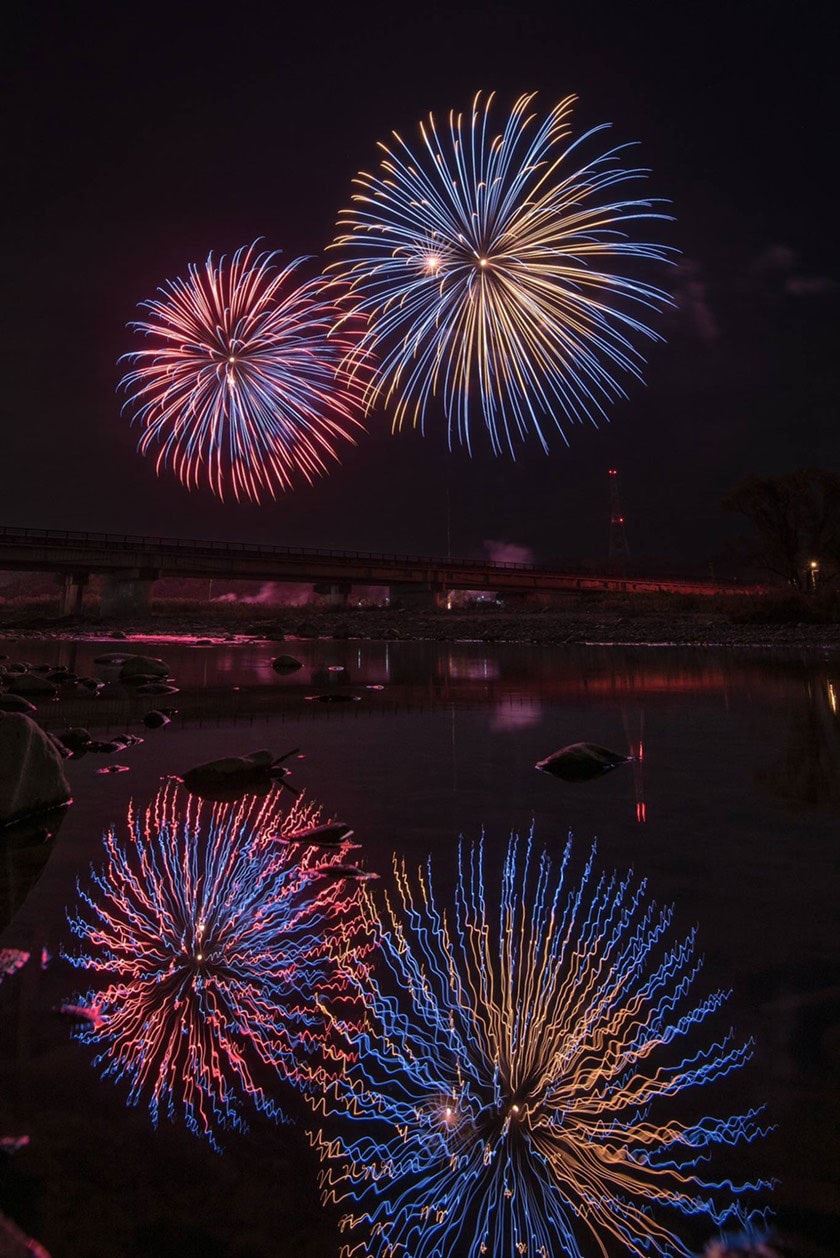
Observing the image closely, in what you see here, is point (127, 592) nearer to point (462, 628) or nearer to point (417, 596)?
point (417, 596)

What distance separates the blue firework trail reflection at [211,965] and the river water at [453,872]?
12cm

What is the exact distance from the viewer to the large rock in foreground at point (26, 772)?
17.0ft

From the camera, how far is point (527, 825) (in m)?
5.04

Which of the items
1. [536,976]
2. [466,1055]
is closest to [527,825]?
[536,976]

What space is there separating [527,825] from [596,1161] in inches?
125

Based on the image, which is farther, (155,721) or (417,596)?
(417,596)

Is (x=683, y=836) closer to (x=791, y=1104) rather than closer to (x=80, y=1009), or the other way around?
(x=791, y=1104)

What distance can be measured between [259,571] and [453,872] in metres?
76.2

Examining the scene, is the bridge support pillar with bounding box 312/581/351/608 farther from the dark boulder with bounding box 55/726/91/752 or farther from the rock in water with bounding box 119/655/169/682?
the dark boulder with bounding box 55/726/91/752

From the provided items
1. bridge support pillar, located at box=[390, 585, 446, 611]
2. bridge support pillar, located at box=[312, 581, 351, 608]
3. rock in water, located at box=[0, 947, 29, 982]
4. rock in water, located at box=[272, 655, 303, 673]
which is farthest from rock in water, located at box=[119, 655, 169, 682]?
bridge support pillar, located at box=[390, 585, 446, 611]

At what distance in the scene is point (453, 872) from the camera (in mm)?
4043

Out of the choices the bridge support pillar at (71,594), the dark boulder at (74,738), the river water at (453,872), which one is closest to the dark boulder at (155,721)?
the river water at (453,872)

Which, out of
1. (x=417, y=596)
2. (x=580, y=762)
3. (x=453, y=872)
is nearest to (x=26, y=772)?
(x=453, y=872)

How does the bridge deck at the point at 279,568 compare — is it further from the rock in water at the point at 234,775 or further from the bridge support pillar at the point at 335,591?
the rock in water at the point at 234,775
